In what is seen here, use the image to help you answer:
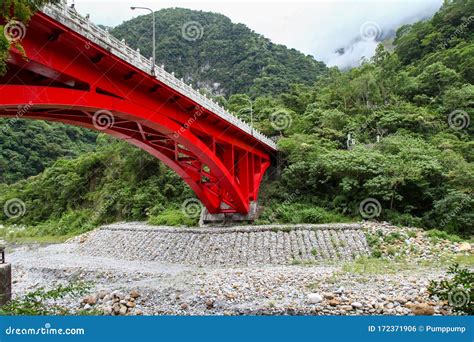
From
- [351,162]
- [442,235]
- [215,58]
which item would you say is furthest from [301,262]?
[215,58]

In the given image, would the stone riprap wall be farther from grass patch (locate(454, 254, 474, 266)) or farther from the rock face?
the rock face

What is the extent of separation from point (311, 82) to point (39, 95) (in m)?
62.6

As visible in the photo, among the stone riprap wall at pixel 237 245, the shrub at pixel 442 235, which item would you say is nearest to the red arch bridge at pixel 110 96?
the stone riprap wall at pixel 237 245

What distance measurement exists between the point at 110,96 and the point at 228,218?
468 inches

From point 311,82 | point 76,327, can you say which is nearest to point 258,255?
point 76,327

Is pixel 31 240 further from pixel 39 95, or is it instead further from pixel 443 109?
pixel 443 109

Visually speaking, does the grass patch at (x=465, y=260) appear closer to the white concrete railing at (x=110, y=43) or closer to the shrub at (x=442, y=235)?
the shrub at (x=442, y=235)

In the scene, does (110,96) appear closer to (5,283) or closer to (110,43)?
(110,43)

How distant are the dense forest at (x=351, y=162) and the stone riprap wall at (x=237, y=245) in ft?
6.67

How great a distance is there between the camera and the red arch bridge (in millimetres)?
7344

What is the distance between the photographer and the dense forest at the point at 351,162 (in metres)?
16.8

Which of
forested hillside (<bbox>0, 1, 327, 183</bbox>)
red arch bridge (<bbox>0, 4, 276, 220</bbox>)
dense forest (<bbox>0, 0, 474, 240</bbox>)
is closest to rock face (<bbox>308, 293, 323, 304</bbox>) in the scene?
red arch bridge (<bbox>0, 4, 276, 220</bbox>)

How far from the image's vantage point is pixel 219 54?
7762cm

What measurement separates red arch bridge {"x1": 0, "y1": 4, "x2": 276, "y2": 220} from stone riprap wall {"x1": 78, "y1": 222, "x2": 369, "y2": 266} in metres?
2.37
